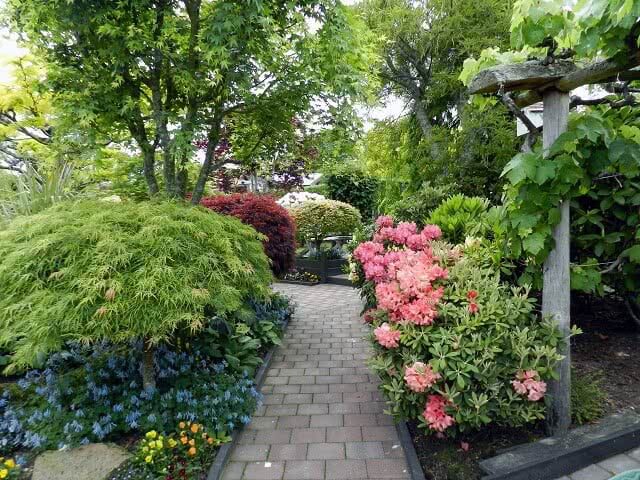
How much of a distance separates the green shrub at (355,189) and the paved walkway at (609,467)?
33.7 feet

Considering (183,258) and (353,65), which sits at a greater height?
(353,65)

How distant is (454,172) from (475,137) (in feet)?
2.33

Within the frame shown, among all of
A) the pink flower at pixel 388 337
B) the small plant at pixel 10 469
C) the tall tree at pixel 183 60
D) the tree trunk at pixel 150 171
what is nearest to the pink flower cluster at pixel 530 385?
the pink flower at pixel 388 337

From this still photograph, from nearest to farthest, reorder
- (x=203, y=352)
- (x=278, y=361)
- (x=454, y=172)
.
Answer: (x=203, y=352) < (x=278, y=361) < (x=454, y=172)

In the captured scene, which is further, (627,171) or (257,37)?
(257,37)

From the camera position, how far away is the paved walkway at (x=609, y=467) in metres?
2.00

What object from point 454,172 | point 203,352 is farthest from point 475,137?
point 203,352

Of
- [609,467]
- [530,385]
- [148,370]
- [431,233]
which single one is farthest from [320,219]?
[609,467]

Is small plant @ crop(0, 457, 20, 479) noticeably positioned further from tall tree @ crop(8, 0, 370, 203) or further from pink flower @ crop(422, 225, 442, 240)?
pink flower @ crop(422, 225, 442, 240)

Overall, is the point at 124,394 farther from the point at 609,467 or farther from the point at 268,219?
the point at 268,219

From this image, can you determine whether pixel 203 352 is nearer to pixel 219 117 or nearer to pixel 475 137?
pixel 219 117

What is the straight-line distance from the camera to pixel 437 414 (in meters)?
2.03

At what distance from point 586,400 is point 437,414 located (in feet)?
3.55

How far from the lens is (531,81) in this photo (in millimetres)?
2146
